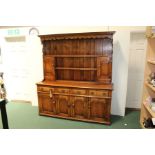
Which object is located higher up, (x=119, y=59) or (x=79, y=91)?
(x=119, y=59)

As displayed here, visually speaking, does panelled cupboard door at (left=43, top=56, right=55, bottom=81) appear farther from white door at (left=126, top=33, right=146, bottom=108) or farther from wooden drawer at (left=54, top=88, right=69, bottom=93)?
white door at (left=126, top=33, right=146, bottom=108)

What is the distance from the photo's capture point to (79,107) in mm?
3098

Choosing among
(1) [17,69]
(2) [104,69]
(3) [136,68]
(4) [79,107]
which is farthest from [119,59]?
(1) [17,69]

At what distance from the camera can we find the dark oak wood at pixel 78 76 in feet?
9.69

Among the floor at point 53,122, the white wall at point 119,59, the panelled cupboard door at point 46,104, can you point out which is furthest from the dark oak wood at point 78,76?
the white wall at point 119,59

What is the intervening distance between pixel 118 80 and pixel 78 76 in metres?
0.95

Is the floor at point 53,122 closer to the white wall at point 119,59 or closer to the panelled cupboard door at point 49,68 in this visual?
the white wall at point 119,59

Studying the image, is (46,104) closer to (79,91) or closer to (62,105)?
(62,105)

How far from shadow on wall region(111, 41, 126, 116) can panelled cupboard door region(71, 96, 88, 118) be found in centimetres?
81

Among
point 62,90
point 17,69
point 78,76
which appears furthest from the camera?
point 17,69

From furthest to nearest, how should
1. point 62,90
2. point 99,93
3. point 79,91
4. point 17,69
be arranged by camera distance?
point 17,69 < point 62,90 < point 79,91 < point 99,93
